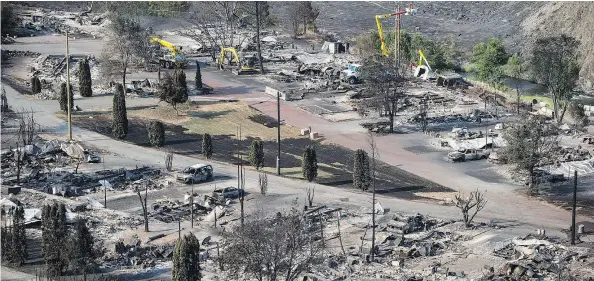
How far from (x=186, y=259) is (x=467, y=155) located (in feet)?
92.2

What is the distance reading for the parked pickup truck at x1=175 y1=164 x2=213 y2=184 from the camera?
55938 millimetres

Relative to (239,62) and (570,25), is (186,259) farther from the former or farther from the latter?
(570,25)

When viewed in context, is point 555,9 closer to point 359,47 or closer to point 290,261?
point 359,47

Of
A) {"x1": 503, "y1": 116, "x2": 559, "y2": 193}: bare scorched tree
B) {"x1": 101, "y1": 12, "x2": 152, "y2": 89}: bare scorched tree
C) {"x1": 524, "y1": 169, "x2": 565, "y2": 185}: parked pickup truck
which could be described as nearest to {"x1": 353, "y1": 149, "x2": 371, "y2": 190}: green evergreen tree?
{"x1": 503, "y1": 116, "x2": 559, "y2": 193}: bare scorched tree

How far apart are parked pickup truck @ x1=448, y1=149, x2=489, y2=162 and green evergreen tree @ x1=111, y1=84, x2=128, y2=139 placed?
20.5 meters

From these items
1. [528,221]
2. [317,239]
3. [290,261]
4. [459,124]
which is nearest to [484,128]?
[459,124]

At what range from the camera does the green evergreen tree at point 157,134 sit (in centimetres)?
6319

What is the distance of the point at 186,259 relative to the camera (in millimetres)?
38125

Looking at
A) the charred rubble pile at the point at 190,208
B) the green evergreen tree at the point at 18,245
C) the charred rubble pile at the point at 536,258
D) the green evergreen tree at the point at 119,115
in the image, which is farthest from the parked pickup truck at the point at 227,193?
the charred rubble pile at the point at 536,258

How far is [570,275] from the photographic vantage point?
136 feet

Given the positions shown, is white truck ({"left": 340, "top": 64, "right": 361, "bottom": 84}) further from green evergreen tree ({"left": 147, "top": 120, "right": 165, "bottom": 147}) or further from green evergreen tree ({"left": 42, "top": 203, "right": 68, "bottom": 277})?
green evergreen tree ({"left": 42, "top": 203, "right": 68, "bottom": 277})

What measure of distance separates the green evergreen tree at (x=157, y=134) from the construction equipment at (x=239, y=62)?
89.7 feet

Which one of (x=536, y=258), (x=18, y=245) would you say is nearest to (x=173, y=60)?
(x=18, y=245)

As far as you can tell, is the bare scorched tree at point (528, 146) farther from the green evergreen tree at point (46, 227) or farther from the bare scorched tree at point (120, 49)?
the bare scorched tree at point (120, 49)
